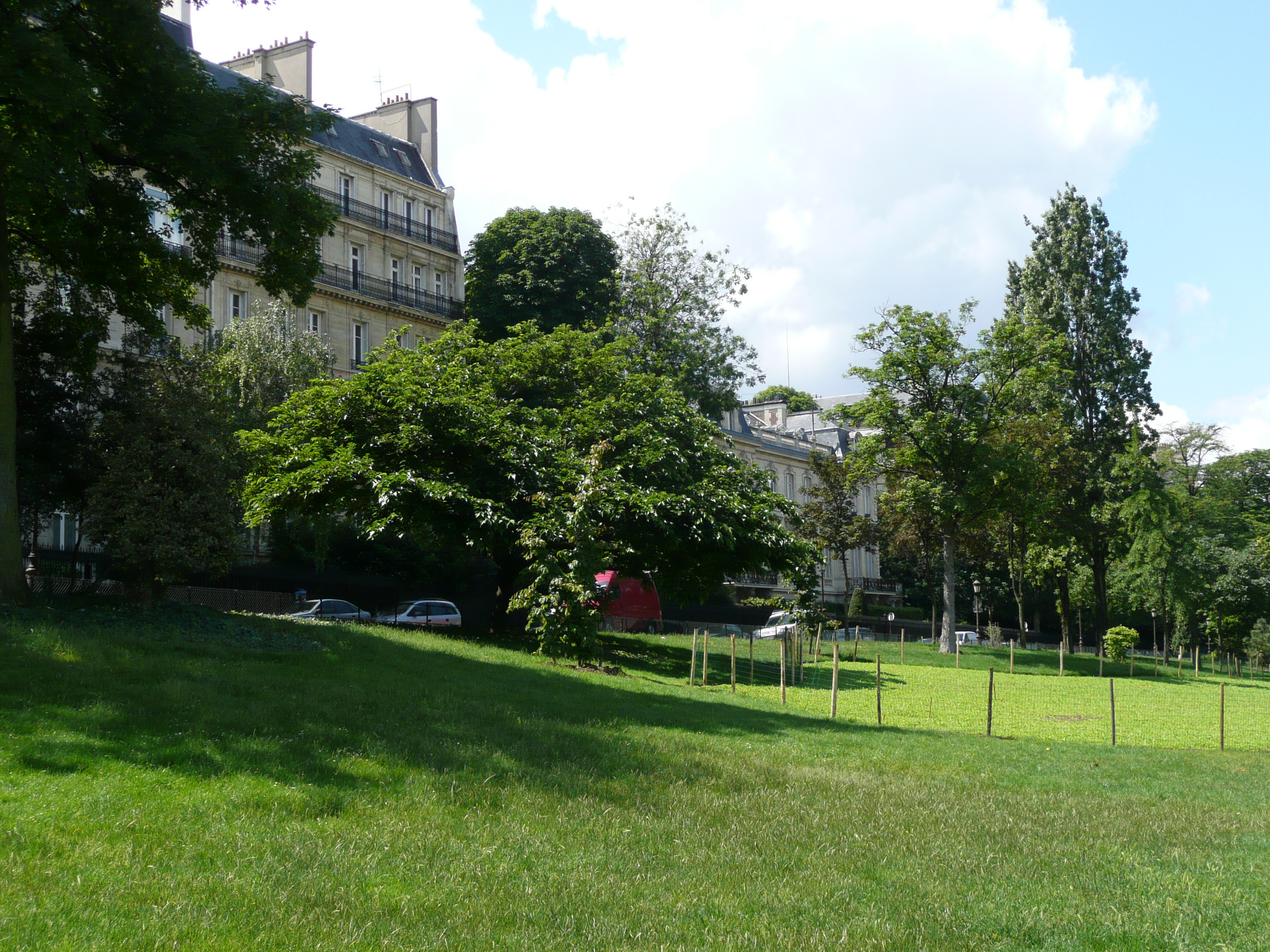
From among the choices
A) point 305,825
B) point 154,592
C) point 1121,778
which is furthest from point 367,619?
point 305,825

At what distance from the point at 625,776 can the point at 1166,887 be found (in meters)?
5.30

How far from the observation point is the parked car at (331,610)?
3559cm

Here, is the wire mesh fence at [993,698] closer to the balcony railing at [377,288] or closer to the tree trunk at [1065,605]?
the tree trunk at [1065,605]

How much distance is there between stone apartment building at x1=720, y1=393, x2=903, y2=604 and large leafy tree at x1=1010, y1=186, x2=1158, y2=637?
20.6 m

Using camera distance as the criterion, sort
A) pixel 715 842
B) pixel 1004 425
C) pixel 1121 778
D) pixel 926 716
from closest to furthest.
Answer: pixel 715 842, pixel 1121 778, pixel 926 716, pixel 1004 425

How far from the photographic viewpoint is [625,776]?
1171 cm

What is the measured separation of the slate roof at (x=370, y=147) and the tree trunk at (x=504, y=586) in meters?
25.7

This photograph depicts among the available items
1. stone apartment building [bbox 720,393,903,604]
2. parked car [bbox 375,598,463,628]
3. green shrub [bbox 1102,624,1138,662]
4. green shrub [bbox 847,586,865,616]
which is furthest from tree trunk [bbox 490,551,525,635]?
green shrub [bbox 847,586,865,616]

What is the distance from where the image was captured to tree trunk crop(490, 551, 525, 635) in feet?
105

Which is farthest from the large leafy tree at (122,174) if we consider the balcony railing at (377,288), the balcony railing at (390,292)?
the balcony railing at (390,292)

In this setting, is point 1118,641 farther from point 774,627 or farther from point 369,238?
point 369,238

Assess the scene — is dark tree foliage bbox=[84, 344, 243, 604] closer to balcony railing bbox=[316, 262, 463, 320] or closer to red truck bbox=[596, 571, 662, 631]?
red truck bbox=[596, 571, 662, 631]

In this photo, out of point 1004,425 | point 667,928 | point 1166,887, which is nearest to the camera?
point 667,928

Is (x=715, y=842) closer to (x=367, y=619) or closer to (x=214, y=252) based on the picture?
(x=214, y=252)
